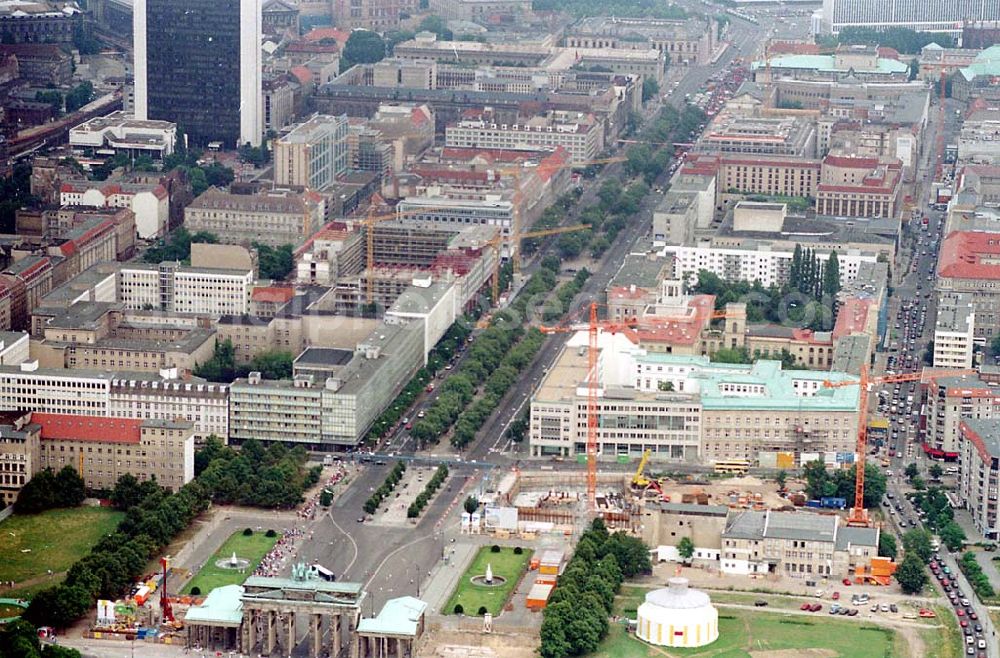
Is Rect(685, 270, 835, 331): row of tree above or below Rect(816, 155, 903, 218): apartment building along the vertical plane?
below

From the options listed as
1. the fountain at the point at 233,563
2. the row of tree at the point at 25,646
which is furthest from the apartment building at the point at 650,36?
the row of tree at the point at 25,646

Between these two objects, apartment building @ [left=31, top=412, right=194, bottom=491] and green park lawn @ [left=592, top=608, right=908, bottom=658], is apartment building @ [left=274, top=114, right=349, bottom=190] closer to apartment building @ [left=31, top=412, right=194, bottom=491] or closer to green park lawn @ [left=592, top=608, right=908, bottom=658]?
apartment building @ [left=31, top=412, right=194, bottom=491]

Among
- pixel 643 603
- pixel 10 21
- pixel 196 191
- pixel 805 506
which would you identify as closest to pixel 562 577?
pixel 643 603

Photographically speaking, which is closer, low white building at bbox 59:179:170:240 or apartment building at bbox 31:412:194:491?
apartment building at bbox 31:412:194:491

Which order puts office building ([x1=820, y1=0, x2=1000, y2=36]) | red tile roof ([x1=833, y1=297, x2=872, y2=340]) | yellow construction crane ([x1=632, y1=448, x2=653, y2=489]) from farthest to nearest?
office building ([x1=820, y1=0, x2=1000, y2=36]), red tile roof ([x1=833, y1=297, x2=872, y2=340]), yellow construction crane ([x1=632, y1=448, x2=653, y2=489])

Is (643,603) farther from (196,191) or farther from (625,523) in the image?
(196,191)

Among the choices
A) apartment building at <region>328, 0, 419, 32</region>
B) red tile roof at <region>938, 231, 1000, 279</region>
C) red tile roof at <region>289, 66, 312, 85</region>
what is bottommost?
red tile roof at <region>938, 231, 1000, 279</region>

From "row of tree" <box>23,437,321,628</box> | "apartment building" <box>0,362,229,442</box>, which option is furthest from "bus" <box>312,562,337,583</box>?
"apartment building" <box>0,362,229,442</box>
